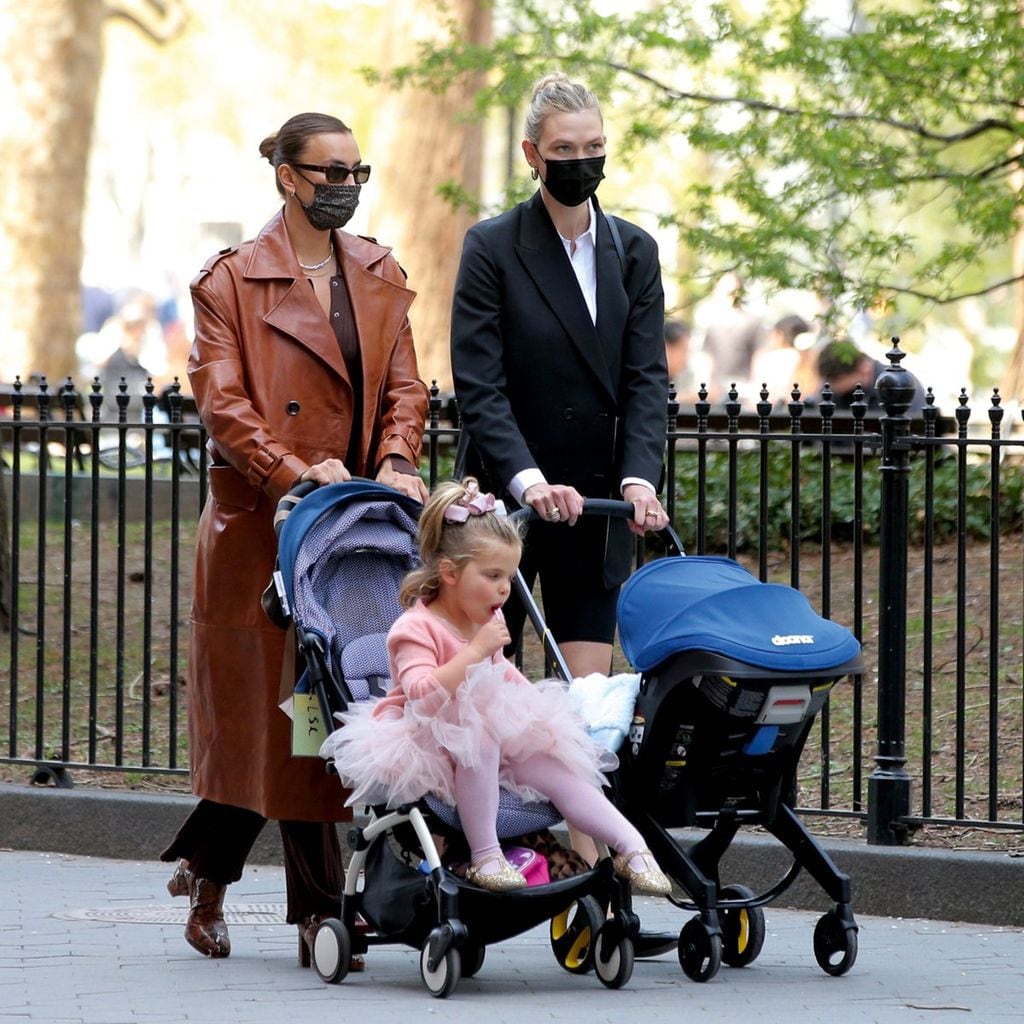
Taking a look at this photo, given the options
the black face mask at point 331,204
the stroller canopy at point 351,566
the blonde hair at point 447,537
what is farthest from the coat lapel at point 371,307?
the blonde hair at point 447,537

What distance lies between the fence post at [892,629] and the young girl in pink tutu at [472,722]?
7.31ft

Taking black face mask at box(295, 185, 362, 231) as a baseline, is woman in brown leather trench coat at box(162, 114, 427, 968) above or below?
below

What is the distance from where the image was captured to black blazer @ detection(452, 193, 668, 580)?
19.0 feet

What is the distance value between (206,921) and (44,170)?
16.9m

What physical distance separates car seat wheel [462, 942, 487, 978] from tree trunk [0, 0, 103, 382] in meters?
16.9

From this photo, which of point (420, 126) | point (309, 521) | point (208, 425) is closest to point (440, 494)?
point (309, 521)

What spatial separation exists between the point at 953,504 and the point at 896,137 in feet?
6.76

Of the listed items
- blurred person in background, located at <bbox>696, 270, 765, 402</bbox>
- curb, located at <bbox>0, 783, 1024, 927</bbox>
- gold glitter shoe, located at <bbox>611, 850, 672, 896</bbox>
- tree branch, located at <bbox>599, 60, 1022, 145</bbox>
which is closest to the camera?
gold glitter shoe, located at <bbox>611, 850, 672, 896</bbox>

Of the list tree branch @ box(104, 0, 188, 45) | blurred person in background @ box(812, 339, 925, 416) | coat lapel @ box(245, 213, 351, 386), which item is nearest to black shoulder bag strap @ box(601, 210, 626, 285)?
coat lapel @ box(245, 213, 351, 386)

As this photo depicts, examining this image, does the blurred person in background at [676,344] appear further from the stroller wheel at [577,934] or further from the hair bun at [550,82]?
the stroller wheel at [577,934]

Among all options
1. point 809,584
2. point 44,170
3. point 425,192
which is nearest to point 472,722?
point 809,584

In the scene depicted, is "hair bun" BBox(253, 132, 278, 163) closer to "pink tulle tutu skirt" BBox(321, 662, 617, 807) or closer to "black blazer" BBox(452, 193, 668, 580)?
"black blazer" BBox(452, 193, 668, 580)

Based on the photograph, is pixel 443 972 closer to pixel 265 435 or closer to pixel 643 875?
pixel 643 875

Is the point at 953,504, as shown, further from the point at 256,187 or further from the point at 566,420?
the point at 256,187
